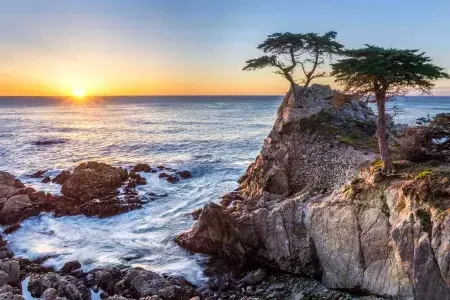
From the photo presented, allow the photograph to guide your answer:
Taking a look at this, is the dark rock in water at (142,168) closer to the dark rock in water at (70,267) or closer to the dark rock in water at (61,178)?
the dark rock in water at (61,178)

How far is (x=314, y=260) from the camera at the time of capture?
2148 centimetres

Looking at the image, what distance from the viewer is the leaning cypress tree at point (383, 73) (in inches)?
777

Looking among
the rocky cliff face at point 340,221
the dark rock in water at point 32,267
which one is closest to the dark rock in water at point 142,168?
the rocky cliff face at point 340,221

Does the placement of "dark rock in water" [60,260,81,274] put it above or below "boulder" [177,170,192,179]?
below

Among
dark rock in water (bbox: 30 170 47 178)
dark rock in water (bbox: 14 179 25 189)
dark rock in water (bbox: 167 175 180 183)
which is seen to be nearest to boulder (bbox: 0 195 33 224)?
dark rock in water (bbox: 14 179 25 189)

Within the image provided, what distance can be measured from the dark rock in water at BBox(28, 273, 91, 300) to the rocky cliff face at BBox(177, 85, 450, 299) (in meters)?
7.18

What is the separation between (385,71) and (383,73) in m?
0.16

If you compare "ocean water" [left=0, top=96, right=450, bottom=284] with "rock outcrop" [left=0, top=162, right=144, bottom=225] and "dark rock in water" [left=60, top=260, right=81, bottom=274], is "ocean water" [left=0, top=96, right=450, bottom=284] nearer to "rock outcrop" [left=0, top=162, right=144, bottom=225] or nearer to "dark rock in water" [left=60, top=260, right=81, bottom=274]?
"dark rock in water" [left=60, top=260, right=81, bottom=274]

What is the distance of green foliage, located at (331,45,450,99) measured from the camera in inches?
777

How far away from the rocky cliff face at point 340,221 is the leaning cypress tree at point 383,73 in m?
3.21

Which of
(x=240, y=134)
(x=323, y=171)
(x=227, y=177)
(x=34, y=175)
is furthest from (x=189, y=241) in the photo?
(x=240, y=134)

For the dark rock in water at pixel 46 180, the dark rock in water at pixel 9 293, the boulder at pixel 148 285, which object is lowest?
the boulder at pixel 148 285

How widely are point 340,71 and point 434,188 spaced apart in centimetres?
720

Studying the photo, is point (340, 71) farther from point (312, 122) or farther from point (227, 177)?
point (227, 177)
